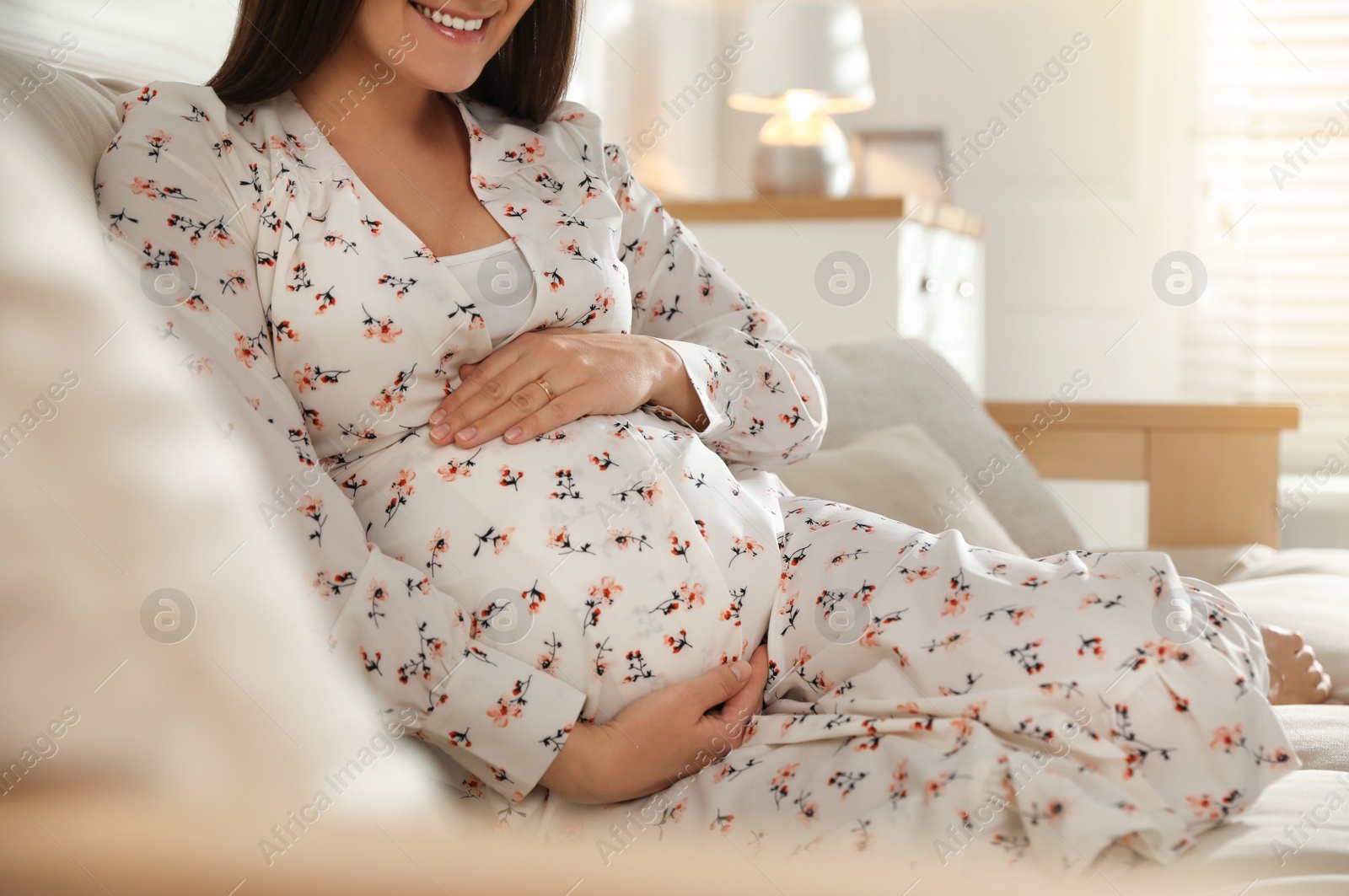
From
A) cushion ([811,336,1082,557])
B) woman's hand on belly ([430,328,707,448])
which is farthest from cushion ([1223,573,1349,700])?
woman's hand on belly ([430,328,707,448])

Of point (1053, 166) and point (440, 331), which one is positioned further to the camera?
point (1053, 166)

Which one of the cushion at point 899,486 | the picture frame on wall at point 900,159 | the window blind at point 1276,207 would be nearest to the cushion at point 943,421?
the cushion at point 899,486

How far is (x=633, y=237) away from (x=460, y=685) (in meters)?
0.54

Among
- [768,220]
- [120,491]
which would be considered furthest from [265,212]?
[768,220]

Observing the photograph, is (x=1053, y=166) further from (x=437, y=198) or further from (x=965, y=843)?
(x=965, y=843)

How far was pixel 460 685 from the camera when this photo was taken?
775mm

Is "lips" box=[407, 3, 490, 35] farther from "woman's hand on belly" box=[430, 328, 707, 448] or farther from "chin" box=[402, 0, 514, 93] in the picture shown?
"woman's hand on belly" box=[430, 328, 707, 448]

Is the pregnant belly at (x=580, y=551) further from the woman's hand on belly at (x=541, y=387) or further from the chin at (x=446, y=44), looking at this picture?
the chin at (x=446, y=44)

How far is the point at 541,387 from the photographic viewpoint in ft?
2.92

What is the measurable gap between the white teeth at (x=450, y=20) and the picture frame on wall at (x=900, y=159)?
2286 mm

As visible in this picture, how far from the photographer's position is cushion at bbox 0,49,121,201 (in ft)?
2.42

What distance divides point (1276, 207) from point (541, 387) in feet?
9.15

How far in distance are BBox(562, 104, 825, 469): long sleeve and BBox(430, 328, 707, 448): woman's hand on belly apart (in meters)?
0.11

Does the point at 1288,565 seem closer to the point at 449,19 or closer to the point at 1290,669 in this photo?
the point at 1290,669
